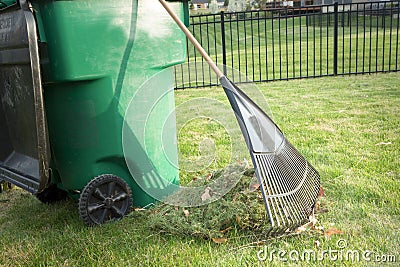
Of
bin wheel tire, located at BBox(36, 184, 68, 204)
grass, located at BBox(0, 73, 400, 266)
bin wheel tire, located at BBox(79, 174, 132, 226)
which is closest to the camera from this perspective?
grass, located at BBox(0, 73, 400, 266)

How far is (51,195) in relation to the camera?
301cm

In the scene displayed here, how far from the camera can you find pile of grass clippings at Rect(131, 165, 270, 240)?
7.59ft

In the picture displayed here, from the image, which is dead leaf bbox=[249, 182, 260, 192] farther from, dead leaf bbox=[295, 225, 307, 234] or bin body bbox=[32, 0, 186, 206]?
bin body bbox=[32, 0, 186, 206]

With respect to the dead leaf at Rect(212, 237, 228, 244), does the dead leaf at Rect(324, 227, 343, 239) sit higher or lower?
higher

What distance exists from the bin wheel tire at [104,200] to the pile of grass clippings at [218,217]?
0.46 feet

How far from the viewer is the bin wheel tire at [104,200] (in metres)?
2.39

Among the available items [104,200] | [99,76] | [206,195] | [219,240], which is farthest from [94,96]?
[219,240]

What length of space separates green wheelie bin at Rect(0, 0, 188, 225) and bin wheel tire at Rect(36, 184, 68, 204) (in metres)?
0.33

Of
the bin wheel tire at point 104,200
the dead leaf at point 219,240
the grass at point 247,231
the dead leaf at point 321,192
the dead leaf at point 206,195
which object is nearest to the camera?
the grass at point 247,231

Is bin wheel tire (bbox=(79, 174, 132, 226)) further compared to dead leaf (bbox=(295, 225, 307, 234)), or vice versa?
bin wheel tire (bbox=(79, 174, 132, 226))

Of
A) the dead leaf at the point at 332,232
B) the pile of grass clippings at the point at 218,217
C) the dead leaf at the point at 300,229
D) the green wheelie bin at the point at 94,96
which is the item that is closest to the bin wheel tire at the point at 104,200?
the green wheelie bin at the point at 94,96

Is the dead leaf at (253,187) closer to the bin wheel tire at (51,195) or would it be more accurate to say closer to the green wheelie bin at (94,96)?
the green wheelie bin at (94,96)

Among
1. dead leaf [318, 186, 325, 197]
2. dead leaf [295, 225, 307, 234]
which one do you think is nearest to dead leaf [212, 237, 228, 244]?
dead leaf [295, 225, 307, 234]

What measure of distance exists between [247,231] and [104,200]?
732 millimetres
